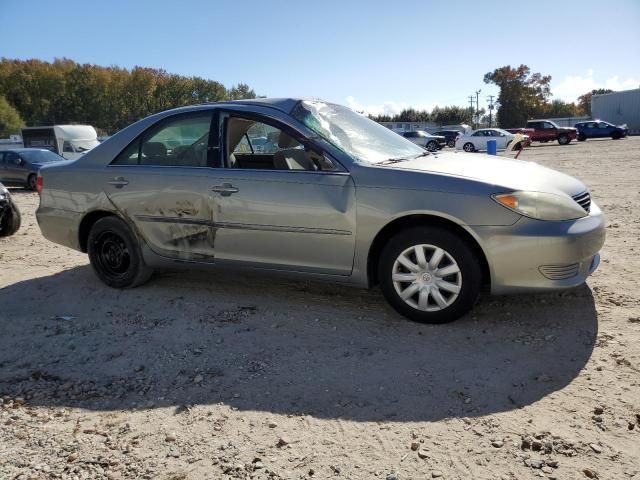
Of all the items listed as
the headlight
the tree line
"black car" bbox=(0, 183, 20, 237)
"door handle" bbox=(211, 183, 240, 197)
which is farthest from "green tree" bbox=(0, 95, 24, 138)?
the headlight

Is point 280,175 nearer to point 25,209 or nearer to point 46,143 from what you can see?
point 25,209

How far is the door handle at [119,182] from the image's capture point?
184 inches

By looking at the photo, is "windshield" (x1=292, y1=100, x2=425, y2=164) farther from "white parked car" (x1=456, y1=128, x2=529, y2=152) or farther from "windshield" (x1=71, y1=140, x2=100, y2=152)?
"white parked car" (x1=456, y1=128, x2=529, y2=152)

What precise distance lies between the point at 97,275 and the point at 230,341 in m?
2.10

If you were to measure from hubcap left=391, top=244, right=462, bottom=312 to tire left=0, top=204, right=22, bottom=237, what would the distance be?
6673 millimetres


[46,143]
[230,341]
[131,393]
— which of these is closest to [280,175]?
[230,341]

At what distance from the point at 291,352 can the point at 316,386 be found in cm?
50

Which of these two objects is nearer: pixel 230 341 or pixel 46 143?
pixel 230 341

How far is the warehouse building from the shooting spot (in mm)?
49344

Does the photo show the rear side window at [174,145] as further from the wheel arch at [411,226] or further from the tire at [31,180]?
the tire at [31,180]

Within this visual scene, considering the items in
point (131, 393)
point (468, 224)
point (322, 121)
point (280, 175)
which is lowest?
point (131, 393)

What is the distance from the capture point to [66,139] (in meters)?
29.0

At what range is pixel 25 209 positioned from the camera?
464 inches

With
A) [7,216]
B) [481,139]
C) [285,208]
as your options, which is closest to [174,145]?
[285,208]
